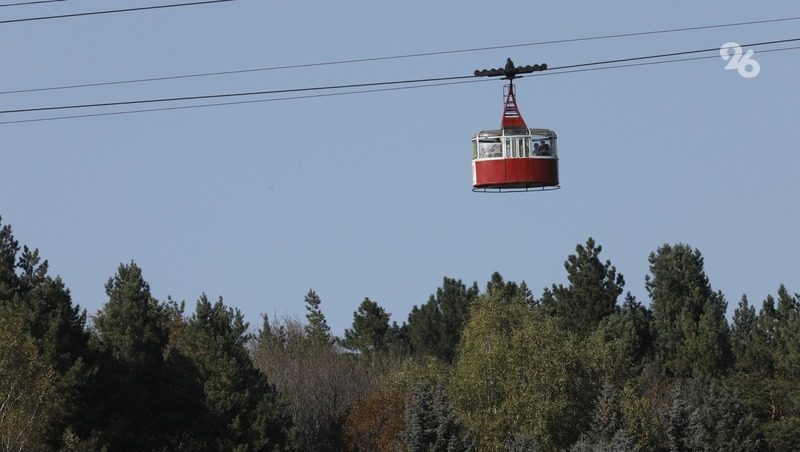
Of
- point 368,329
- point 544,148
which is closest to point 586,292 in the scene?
point 368,329

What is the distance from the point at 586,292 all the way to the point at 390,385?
94.8ft

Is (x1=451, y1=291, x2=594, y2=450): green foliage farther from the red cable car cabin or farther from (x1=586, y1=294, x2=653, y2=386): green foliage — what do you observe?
the red cable car cabin

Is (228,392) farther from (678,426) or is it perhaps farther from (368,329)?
(368,329)

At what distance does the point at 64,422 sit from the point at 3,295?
8946 mm

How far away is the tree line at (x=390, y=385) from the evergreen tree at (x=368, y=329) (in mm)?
19822

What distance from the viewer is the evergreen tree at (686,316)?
318 feet

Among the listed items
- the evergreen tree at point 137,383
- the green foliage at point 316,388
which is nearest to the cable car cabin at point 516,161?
the evergreen tree at point 137,383

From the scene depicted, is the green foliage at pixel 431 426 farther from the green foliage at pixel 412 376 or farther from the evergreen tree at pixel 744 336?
the evergreen tree at pixel 744 336

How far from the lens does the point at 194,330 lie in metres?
74.1

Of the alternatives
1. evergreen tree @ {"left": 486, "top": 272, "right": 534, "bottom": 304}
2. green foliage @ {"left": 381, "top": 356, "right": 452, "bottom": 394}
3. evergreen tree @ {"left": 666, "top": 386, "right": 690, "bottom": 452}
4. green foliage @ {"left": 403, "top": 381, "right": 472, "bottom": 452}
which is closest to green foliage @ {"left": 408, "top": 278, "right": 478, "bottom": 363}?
evergreen tree @ {"left": 486, "top": 272, "right": 534, "bottom": 304}

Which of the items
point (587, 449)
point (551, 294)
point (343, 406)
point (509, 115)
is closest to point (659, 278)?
point (551, 294)

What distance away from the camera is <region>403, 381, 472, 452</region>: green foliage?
6372 cm

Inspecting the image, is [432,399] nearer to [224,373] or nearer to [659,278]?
[224,373]

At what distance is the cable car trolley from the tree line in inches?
982
